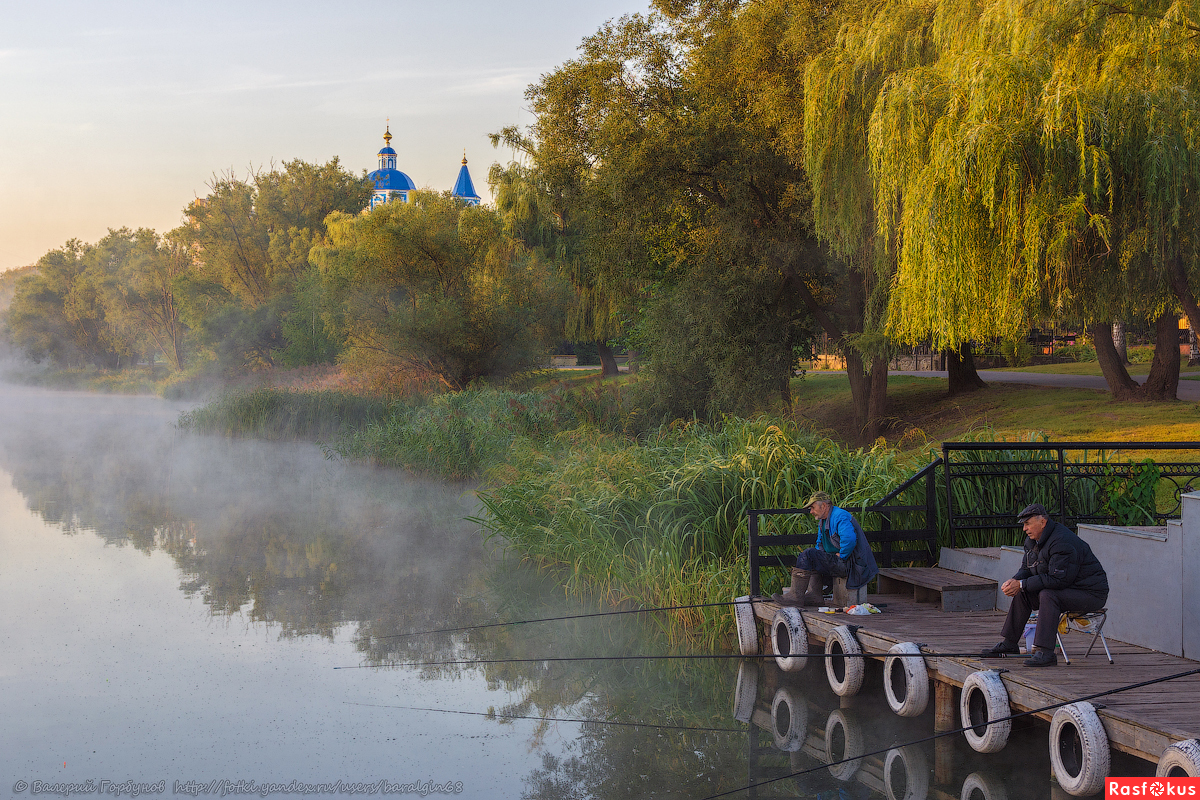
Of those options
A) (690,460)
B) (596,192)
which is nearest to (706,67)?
(596,192)

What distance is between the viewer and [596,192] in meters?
19.6

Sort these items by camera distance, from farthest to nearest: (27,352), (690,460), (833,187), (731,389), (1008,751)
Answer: (27,352)
(731,389)
(833,187)
(690,460)
(1008,751)

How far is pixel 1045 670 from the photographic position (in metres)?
6.22

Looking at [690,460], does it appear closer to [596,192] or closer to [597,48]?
[596,192]

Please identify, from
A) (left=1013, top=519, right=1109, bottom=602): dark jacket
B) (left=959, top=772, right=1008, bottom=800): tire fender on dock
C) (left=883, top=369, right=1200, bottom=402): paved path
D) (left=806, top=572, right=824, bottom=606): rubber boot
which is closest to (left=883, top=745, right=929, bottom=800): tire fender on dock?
(left=959, top=772, right=1008, bottom=800): tire fender on dock

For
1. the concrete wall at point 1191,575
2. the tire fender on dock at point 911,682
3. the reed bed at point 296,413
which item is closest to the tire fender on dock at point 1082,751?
the tire fender on dock at point 911,682

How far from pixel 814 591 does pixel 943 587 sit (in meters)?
1.09

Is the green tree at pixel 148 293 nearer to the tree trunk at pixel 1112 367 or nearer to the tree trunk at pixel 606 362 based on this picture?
the tree trunk at pixel 606 362

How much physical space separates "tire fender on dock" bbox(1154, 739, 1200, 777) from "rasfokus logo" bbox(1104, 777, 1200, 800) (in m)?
0.03

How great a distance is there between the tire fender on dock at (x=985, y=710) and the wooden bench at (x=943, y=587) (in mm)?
1803

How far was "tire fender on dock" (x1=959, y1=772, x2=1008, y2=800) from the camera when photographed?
6022mm

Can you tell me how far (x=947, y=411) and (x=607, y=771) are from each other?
1655cm

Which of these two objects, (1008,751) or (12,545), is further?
(12,545)

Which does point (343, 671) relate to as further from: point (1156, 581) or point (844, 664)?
point (1156, 581)
